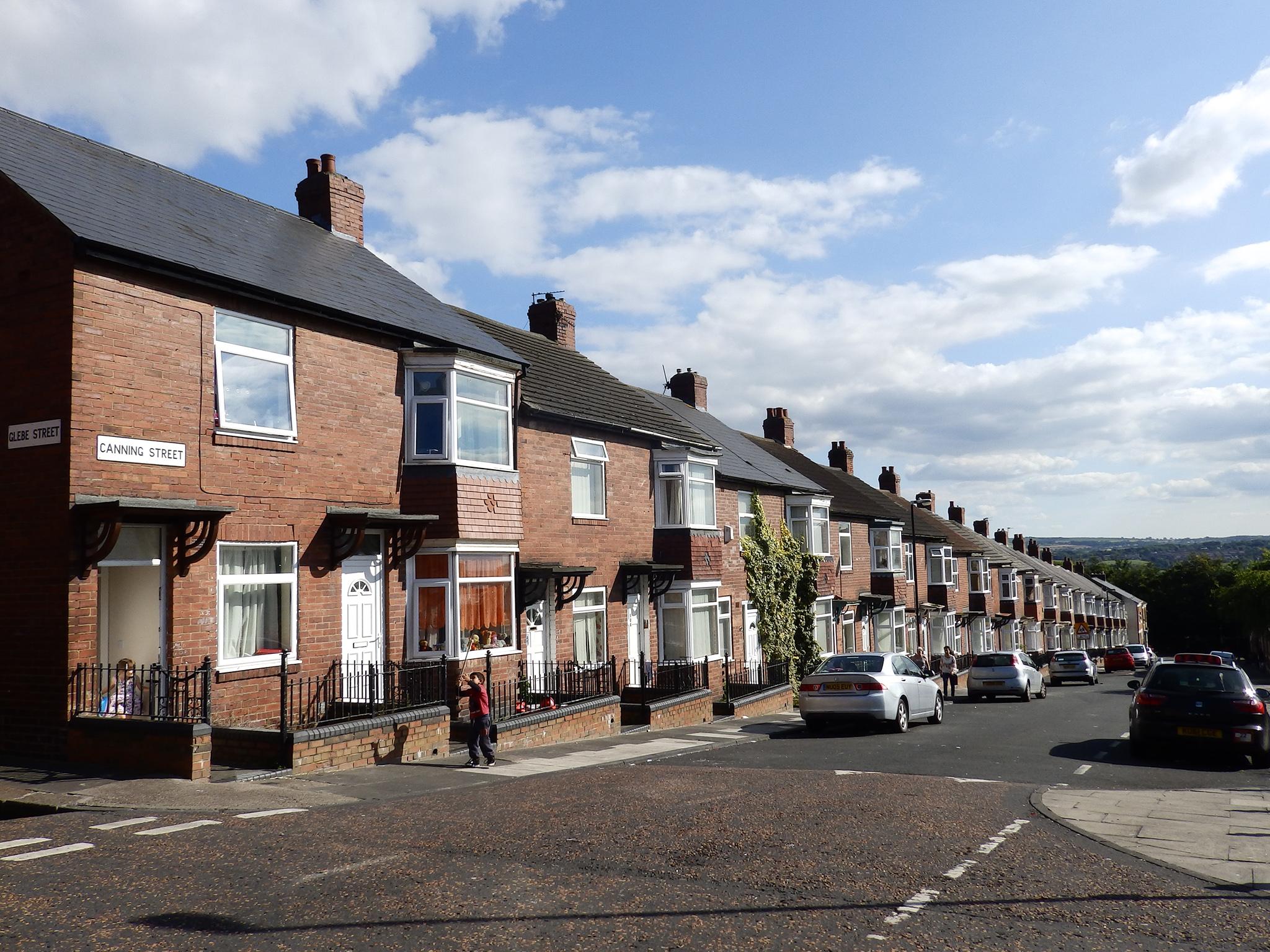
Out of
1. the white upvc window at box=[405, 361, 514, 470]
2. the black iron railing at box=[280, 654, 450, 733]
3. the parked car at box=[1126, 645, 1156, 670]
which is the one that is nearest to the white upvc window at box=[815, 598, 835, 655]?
the white upvc window at box=[405, 361, 514, 470]

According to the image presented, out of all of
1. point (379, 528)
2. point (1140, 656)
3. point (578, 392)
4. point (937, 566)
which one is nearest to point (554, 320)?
point (578, 392)

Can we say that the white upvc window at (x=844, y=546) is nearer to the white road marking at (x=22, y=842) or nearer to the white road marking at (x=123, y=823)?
the white road marking at (x=123, y=823)

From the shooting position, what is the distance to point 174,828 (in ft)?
28.0

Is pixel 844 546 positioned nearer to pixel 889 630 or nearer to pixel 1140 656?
pixel 889 630

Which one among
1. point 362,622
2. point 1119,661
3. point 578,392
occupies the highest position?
point 578,392

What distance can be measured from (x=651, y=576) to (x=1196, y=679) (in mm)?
11806

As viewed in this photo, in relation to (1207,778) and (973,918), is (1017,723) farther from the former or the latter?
(973,918)

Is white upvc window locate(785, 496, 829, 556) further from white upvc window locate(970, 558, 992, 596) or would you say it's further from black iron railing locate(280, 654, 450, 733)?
white upvc window locate(970, 558, 992, 596)

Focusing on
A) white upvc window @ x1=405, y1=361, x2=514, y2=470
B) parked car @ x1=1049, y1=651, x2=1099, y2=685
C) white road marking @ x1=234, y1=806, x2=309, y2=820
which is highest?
white upvc window @ x1=405, y1=361, x2=514, y2=470

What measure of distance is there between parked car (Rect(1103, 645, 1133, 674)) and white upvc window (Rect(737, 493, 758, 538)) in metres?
35.2

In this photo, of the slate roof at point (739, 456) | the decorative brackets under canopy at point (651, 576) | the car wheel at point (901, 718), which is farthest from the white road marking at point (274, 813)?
the slate roof at point (739, 456)

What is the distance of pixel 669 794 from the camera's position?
10.6m

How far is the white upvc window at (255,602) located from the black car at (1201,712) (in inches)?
478

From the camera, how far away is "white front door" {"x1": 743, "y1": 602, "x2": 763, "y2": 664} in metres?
28.2
